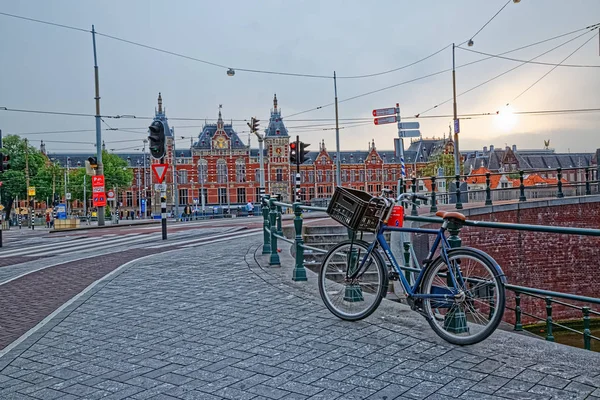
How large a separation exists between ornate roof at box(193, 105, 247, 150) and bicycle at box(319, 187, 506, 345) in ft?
256

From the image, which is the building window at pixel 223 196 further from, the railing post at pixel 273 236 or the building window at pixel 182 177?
the railing post at pixel 273 236

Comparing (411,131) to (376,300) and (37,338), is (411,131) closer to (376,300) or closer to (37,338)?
(376,300)

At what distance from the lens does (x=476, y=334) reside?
375 centimetres

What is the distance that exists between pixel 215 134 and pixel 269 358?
262ft

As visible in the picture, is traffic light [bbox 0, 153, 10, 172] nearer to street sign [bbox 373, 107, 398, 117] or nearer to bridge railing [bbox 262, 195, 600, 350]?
bridge railing [bbox 262, 195, 600, 350]

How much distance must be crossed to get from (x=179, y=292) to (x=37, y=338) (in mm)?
2051

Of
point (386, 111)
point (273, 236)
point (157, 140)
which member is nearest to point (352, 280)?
point (273, 236)

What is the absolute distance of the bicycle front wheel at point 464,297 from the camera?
366 cm

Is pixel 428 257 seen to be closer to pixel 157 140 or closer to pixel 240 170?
pixel 157 140

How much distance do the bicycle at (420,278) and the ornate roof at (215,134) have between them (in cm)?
7802

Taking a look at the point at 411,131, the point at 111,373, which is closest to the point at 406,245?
the point at 111,373

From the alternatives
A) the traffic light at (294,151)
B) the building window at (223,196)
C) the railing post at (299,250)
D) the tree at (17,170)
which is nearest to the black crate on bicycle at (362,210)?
the railing post at (299,250)

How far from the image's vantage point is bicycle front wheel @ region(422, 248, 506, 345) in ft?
12.0

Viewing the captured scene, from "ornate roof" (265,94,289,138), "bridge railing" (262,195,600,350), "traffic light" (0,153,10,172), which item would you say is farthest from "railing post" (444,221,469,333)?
"ornate roof" (265,94,289,138)
